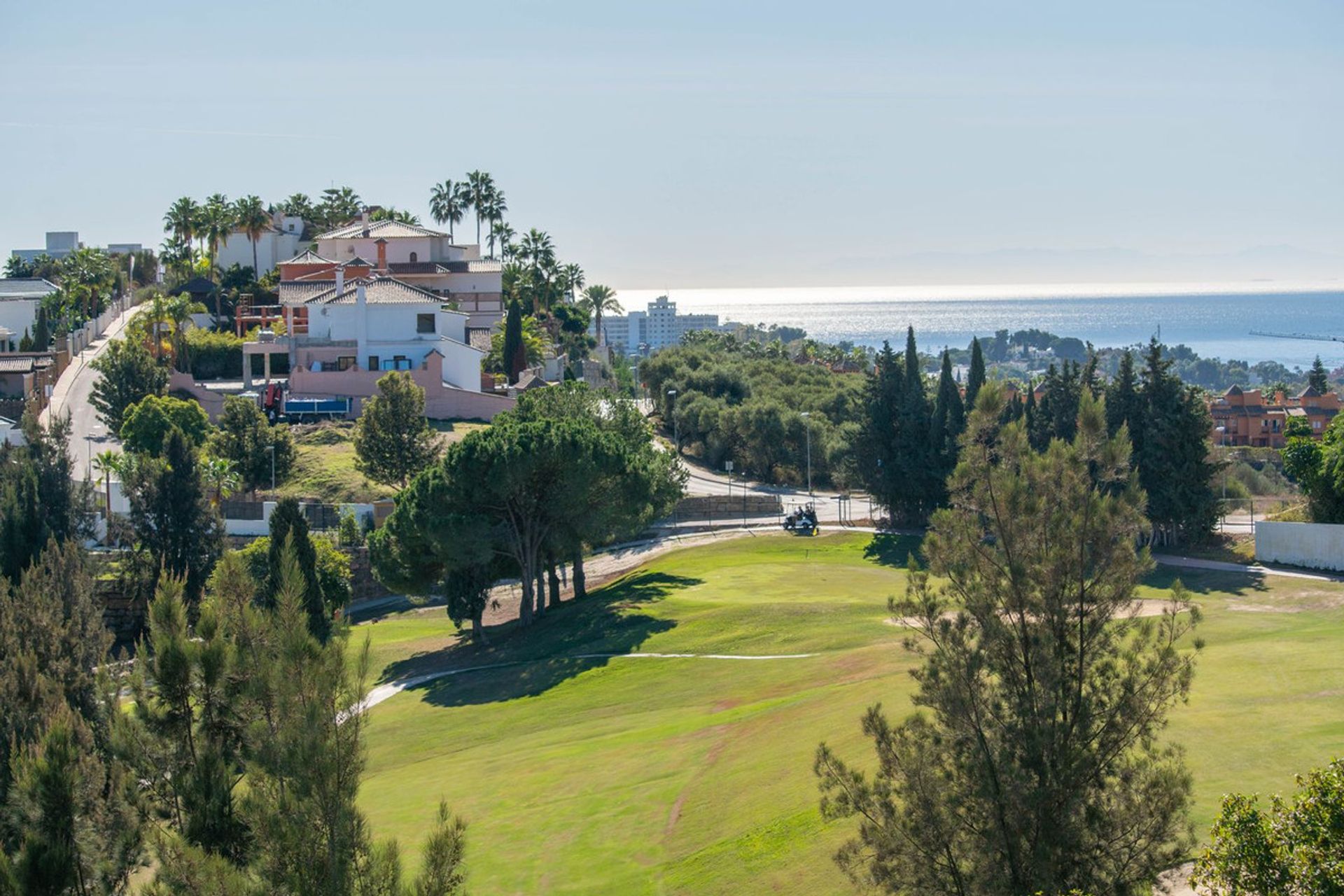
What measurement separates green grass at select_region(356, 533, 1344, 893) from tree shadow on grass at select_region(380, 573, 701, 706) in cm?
13

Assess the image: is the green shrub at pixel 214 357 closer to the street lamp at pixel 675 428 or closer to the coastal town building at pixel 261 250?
the coastal town building at pixel 261 250

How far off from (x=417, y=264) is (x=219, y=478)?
154 ft

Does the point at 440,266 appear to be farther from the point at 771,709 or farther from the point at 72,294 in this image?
the point at 771,709

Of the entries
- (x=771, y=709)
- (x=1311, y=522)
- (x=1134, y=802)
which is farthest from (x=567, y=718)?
(x=1311, y=522)

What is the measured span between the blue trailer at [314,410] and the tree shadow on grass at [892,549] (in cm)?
3745

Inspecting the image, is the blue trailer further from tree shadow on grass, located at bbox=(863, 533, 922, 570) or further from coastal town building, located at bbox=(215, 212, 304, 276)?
tree shadow on grass, located at bbox=(863, 533, 922, 570)

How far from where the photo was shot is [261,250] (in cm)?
11812

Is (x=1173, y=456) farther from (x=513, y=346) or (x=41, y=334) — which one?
(x=41, y=334)

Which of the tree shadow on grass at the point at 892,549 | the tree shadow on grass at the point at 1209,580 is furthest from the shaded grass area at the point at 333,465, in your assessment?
the tree shadow on grass at the point at 1209,580

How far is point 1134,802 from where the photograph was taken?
16.3m

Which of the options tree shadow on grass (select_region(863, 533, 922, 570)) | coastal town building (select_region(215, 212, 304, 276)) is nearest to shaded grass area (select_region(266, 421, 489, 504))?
tree shadow on grass (select_region(863, 533, 922, 570))

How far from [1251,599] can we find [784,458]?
43.1 m

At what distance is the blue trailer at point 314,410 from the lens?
83.4 metres

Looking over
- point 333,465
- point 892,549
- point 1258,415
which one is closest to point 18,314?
point 333,465
